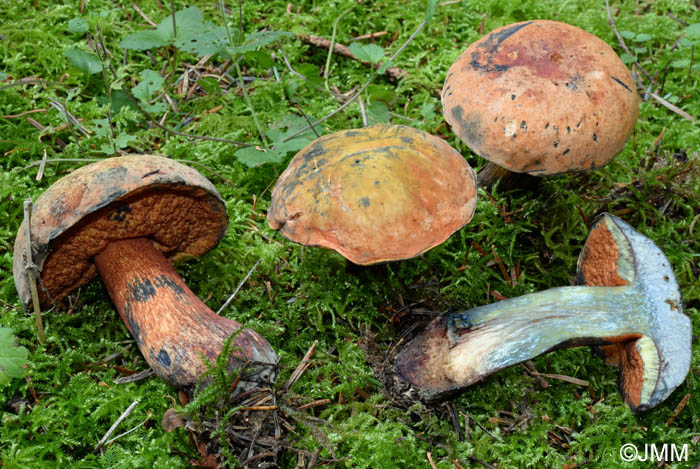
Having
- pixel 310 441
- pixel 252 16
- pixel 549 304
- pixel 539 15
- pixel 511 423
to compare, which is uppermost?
pixel 252 16

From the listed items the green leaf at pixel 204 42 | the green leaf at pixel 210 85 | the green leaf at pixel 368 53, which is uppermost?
the green leaf at pixel 204 42

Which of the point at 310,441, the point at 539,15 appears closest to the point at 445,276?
the point at 310,441

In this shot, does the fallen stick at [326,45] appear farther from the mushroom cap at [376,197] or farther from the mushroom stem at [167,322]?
the mushroom stem at [167,322]

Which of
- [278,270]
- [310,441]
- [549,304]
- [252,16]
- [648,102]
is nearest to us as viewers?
[310,441]

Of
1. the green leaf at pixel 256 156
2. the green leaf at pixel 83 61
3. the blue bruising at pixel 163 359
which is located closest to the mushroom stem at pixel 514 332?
the blue bruising at pixel 163 359

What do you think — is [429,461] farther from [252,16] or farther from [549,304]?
[252,16]

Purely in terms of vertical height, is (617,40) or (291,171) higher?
(291,171)
